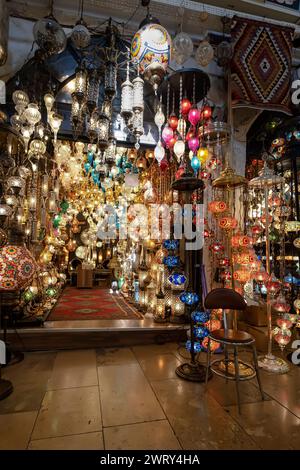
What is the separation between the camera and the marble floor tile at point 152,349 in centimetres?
344

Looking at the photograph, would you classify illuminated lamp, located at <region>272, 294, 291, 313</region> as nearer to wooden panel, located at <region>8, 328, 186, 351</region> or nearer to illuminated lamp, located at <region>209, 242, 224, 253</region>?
illuminated lamp, located at <region>209, 242, 224, 253</region>

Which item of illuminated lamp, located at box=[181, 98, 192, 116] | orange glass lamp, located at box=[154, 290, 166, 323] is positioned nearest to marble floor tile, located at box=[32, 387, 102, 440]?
orange glass lamp, located at box=[154, 290, 166, 323]

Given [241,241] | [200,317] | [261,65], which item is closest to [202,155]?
[241,241]

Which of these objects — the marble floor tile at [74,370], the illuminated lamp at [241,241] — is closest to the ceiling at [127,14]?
the illuminated lamp at [241,241]

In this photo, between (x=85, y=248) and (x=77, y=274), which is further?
(x=85, y=248)

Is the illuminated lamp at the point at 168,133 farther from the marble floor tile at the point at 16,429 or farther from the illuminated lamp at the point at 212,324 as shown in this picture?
the marble floor tile at the point at 16,429

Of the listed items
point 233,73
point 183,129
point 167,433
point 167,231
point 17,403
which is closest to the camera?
point 167,433

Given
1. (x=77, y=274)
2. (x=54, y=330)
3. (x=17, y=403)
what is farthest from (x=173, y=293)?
(x=77, y=274)

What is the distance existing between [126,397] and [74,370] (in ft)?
2.87

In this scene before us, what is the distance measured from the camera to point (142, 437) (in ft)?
5.84

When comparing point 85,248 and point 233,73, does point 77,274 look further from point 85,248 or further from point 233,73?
point 233,73

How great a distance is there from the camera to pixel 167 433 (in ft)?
6.03
